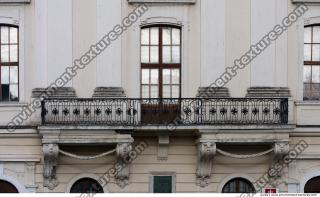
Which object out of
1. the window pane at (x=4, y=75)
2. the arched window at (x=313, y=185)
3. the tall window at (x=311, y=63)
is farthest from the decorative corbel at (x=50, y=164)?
the tall window at (x=311, y=63)

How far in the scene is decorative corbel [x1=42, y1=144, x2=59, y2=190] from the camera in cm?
2275

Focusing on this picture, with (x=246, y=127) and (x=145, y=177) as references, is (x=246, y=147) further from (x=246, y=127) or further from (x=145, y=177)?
(x=145, y=177)

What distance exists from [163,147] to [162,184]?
0.99 m

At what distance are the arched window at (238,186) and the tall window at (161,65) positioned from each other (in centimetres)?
272

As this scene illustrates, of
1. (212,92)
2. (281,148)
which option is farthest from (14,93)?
(281,148)

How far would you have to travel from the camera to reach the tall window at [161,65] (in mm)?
23719

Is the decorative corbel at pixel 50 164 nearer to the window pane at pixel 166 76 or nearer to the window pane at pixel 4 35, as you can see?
the window pane at pixel 4 35

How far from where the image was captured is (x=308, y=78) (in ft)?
78.5

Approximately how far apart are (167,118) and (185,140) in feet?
2.81

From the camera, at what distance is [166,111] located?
23250mm

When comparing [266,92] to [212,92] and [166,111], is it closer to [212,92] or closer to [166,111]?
[212,92]

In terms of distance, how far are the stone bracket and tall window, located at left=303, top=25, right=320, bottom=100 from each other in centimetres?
394

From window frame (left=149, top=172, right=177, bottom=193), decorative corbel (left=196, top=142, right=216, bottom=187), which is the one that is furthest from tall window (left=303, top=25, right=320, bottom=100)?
window frame (left=149, top=172, right=177, bottom=193)

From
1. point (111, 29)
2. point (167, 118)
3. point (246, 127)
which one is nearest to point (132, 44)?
point (111, 29)
